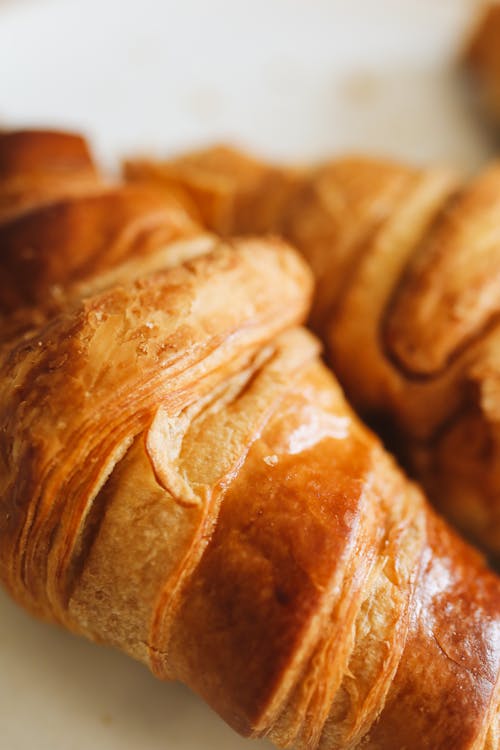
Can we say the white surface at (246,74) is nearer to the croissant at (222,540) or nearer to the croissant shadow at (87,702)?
the croissant at (222,540)

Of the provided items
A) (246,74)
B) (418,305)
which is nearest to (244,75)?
(246,74)

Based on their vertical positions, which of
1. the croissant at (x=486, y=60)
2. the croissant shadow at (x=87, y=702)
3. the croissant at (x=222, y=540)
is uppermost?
the croissant at (x=486, y=60)

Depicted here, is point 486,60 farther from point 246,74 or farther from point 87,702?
point 87,702

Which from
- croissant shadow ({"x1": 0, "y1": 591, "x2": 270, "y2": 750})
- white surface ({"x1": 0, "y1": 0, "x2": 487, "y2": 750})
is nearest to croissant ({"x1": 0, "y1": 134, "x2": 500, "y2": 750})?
croissant shadow ({"x1": 0, "y1": 591, "x2": 270, "y2": 750})

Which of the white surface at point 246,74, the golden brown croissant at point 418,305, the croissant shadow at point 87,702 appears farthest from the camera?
the white surface at point 246,74

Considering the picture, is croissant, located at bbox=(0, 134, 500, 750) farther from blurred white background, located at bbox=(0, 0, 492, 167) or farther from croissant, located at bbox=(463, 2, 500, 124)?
croissant, located at bbox=(463, 2, 500, 124)

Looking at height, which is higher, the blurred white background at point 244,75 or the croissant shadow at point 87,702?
the blurred white background at point 244,75

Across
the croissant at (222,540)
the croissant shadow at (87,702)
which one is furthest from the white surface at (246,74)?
the croissant shadow at (87,702)
